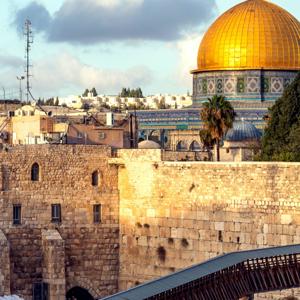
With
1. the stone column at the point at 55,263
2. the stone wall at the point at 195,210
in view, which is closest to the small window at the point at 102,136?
the stone wall at the point at 195,210

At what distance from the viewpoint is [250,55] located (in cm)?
6275

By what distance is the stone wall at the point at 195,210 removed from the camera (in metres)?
32.9

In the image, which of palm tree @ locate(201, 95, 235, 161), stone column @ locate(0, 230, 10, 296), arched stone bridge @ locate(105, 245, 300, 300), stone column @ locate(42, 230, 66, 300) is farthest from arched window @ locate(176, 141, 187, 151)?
arched stone bridge @ locate(105, 245, 300, 300)

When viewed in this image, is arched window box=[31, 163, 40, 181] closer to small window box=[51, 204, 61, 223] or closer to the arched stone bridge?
small window box=[51, 204, 61, 223]

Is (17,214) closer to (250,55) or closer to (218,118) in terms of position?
(218,118)

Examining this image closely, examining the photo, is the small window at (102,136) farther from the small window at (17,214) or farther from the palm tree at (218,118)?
the small window at (17,214)

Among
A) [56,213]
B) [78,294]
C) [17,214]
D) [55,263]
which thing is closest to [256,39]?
[78,294]

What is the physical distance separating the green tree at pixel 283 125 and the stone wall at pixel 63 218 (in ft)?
19.5

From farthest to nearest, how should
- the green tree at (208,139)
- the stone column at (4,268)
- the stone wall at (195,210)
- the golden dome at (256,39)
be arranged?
1. the golden dome at (256,39)
2. the green tree at (208,139)
3. the stone column at (4,268)
4. the stone wall at (195,210)

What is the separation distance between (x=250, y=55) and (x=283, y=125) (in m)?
20.2

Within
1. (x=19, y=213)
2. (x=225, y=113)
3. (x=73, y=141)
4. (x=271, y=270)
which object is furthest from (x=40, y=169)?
(x=271, y=270)

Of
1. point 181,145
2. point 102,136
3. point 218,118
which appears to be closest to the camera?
point 102,136

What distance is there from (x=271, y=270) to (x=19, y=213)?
12404mm

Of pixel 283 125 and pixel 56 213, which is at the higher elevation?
pixel 283 125
